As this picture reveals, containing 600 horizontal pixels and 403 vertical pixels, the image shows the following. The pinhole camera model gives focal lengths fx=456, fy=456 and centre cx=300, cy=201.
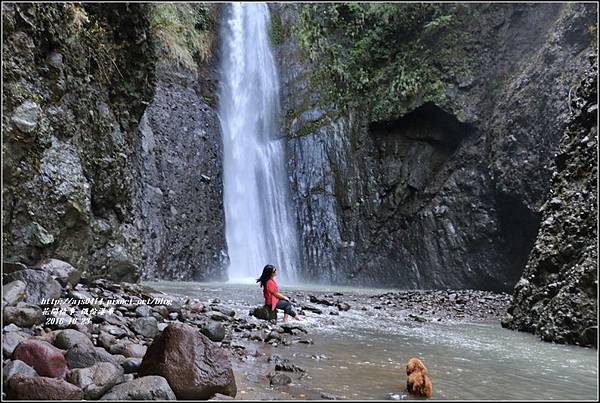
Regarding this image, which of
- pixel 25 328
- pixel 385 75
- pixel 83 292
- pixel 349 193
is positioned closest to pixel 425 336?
pixel 83 292

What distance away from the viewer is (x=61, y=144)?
22.4ft

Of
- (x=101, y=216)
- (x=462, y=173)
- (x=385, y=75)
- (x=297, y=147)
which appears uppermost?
(x=385, y=75)

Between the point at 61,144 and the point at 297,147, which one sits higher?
the point at 297,147

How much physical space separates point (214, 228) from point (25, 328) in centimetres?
1302

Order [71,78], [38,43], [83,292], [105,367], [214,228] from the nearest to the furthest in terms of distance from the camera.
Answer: [105,367]
[83,292]
[38,43]
[71,78]
[214,228]

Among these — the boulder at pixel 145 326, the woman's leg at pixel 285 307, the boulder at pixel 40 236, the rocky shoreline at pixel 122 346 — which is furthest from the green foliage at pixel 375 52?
the boulder at pixel 145 326

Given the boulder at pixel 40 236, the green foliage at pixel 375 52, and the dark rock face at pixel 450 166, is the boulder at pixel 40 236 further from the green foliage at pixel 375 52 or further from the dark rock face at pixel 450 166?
the green foliage at pixel 375 52

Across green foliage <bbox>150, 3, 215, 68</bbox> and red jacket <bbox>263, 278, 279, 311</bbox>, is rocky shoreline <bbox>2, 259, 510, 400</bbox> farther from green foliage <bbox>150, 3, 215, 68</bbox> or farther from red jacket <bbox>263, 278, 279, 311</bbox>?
green foliage <bbox>150, 3, 215, 68</bbox>

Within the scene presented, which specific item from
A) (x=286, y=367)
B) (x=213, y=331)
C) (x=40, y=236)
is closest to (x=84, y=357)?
(x=286, y=367)

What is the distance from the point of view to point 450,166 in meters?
18.2

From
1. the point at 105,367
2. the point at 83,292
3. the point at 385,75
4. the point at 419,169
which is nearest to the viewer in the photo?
the point at 105,367

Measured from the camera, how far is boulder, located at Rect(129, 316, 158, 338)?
479 centimetres

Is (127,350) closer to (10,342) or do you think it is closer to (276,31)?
(10,342)

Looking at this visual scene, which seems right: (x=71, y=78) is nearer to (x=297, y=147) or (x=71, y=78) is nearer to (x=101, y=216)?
(x=101, y=216)
